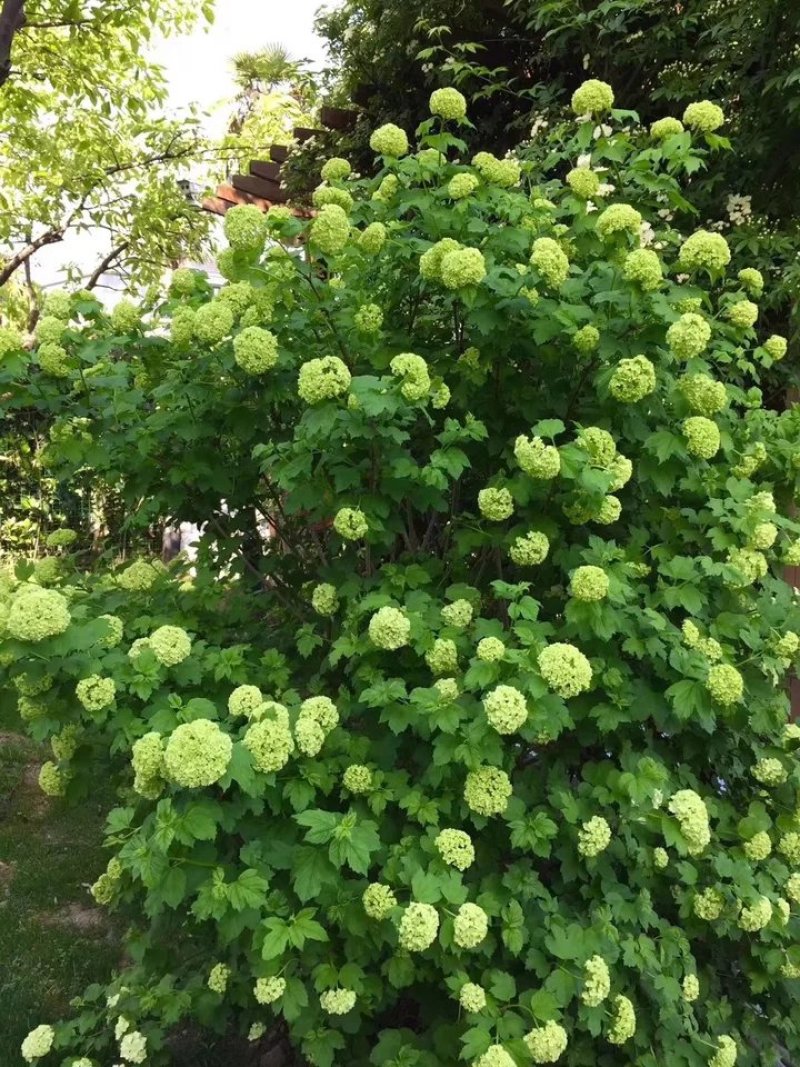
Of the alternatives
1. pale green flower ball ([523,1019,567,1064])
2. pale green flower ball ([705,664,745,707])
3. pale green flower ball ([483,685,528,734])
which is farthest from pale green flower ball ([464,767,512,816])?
pale green flower ball ([705,664,745,707])

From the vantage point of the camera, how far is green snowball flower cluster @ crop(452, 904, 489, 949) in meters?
1.92

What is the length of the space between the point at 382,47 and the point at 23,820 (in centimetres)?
550

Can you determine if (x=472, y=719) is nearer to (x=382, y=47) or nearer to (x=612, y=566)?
(x=612, y=566)

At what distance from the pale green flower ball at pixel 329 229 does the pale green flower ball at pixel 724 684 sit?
1.53 m

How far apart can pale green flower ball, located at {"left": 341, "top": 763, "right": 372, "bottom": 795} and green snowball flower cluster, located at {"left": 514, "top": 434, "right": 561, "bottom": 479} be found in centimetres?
87

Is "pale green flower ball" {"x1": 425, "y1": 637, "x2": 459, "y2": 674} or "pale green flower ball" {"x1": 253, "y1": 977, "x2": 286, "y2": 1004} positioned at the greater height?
"pale green flower ball" {"x1": 425, "y1": 637, "x2": 459, "y2": 674}

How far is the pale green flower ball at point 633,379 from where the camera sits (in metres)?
2.18

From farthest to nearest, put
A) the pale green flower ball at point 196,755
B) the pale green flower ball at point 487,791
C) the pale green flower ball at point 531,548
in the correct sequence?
1. the pale green flower ball at point 531,548
2. the pale green flower ball at point 487,791
3. the pale green flower ball at point 196,755

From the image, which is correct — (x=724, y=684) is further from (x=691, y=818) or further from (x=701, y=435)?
(x=701, y=435)

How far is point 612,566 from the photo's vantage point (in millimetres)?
2268

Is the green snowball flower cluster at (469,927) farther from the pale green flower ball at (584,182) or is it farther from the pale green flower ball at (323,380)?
the pale green flower ball at (584,182)

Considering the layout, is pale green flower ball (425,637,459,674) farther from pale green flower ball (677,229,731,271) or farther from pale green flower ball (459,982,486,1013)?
pale green flower ball (677,229,731,271)

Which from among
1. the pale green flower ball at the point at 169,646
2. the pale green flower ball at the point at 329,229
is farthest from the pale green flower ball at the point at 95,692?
the pale green flower ball at the point at 329,229

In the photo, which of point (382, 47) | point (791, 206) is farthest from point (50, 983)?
point (382, 47)
